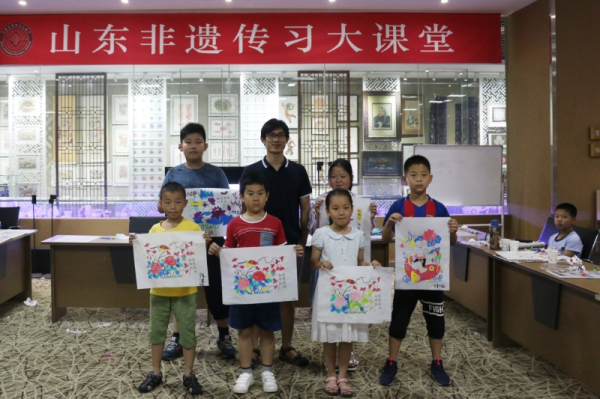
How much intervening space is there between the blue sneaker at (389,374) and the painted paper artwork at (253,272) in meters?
0.80

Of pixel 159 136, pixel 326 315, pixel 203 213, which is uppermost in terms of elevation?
pixel 159 136

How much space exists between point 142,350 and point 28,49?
152 inches

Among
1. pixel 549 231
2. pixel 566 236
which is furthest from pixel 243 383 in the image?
pixel 549 231

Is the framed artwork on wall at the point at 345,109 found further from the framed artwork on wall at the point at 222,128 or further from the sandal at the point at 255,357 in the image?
the sandal at the point at 255,357

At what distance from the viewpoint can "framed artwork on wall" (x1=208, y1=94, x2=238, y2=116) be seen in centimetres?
657

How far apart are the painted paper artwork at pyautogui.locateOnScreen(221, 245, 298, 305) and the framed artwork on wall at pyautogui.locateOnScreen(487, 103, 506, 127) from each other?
492 cm

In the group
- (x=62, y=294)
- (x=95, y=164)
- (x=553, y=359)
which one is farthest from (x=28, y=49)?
(x=553, y=359)

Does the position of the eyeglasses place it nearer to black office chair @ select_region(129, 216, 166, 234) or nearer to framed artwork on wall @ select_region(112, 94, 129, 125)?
black office chair @ select_region(129, 216, 166, 234)

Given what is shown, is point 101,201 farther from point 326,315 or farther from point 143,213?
point 326,315

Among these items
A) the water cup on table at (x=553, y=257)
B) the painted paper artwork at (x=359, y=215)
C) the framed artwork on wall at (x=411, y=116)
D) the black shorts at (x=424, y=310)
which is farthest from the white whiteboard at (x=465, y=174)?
the black shorts at (x=424, y=310)

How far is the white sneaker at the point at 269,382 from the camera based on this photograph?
105 inches

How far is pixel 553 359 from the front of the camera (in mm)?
2867

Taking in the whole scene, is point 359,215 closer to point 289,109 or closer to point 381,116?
point 289,109

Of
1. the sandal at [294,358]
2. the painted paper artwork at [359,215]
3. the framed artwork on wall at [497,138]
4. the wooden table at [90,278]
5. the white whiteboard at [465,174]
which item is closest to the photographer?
the painted paper artwork at [359,215]
